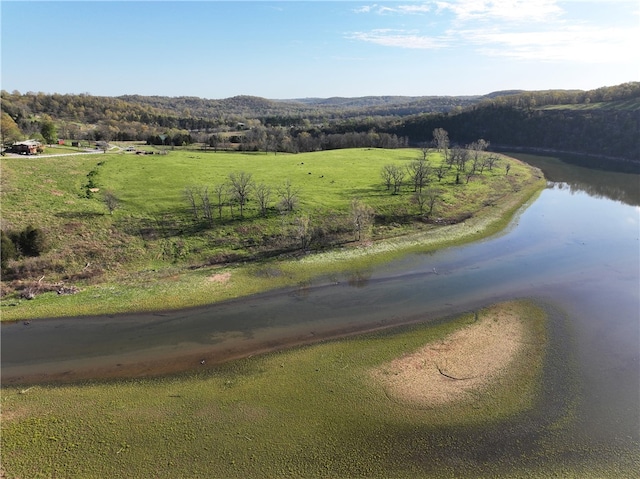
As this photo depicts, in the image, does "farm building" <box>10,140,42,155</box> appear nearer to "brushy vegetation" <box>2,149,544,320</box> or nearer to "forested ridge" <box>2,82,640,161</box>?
"brushy vegetation" <box>2,149,544,320</box>

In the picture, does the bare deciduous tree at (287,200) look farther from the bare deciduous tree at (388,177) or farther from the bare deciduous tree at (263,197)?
the bare deciduous tree at (388,177)

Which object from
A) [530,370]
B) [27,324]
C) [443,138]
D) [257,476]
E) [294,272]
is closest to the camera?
[257,476]

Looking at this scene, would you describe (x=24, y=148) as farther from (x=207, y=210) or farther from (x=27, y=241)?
(x=207, y=210)

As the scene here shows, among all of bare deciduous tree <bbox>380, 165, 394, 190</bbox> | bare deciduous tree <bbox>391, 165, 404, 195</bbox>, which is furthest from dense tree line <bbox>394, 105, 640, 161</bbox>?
bare deciduous tree <bbox>380, 165, 394, 190</bbox>


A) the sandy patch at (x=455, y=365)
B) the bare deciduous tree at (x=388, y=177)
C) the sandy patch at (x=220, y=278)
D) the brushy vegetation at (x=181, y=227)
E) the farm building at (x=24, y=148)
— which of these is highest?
the farm building at (x=24, y=148)

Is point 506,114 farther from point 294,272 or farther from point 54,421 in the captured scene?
point 54,421

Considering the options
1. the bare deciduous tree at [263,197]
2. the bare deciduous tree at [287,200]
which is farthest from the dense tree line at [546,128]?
the bare deciduous tree at [263,197]

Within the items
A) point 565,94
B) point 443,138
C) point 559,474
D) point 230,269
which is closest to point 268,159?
point 230,269
